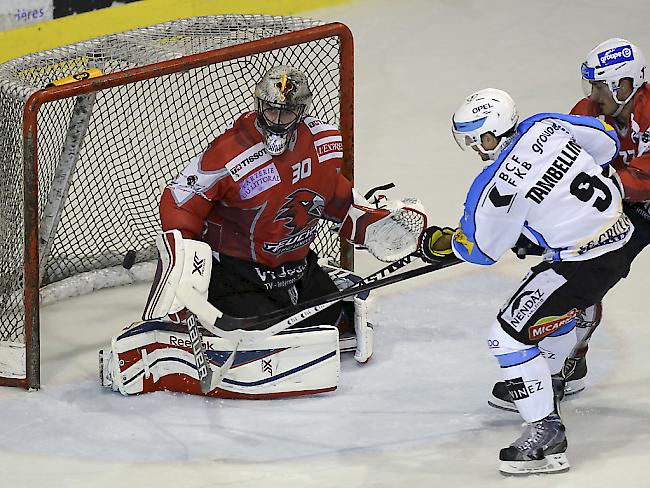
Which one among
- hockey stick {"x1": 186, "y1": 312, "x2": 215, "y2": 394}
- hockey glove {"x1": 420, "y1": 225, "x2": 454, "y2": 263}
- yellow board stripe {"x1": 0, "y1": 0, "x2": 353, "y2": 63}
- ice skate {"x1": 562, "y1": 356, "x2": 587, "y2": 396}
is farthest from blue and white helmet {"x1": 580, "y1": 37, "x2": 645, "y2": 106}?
yellow board stripe {"x1": 0, "y1": 0, "x2": 353, "y2": 63}

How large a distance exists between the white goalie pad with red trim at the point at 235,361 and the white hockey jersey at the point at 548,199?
0.68 meters

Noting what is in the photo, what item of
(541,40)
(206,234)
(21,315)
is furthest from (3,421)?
(541,40)

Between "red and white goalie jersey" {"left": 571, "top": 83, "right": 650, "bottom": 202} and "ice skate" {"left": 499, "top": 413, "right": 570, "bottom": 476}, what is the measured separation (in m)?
0.66

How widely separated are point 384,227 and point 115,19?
2.95 m

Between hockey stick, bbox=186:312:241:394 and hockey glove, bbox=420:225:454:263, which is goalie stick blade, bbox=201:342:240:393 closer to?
hockey stick, bbox=186:312:241:394

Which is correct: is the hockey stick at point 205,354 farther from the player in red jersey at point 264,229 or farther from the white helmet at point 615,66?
the white helmet at point 615,66

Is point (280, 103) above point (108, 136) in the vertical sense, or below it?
above

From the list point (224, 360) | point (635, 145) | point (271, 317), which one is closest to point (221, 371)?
point (224, 360)

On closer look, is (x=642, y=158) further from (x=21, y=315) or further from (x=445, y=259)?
(x=21, y=315)

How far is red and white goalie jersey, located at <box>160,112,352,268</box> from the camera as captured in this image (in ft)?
13.5

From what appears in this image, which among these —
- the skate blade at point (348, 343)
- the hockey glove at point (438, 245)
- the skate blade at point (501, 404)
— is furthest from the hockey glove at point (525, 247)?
the skate blade at point (348, 343)

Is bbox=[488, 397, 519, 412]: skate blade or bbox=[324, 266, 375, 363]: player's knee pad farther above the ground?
bbox=[324, 266, 375, 363]: player's knee pad

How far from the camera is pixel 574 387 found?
167 inches

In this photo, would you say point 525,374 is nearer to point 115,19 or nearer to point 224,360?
point 224,360
